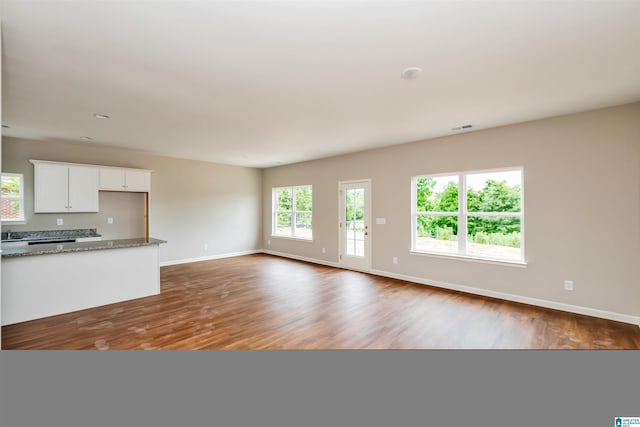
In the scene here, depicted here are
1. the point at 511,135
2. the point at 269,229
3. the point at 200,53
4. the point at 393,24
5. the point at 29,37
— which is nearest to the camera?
the point at 393,24

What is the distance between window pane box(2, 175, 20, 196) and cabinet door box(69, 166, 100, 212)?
2.53 feet

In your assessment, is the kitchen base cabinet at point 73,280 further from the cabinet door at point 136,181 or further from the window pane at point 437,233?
the window pane at point 437,233

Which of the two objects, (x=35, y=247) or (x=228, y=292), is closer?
(x=35, y=247)

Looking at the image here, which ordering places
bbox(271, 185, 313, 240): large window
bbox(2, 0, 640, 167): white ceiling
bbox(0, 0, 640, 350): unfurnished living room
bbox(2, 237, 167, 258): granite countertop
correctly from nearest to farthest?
bbox(2, 0, 640, 167): white ceiling
bbox(0, 0, 640, 350): unfurnished living room
bbox(2, 237, 167, 258): granite countertop
bbox(271, 185, 313, 240): large window

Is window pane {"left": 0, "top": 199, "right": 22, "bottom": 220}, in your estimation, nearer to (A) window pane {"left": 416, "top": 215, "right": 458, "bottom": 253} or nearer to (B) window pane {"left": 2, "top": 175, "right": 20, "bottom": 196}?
(B) window pane {"left": 2, "top": 175, "right": 20, "bottom": 196}

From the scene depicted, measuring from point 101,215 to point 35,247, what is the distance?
7.43ft

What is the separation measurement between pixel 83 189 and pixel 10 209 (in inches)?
42.6

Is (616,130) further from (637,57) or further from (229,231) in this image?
(229,231)

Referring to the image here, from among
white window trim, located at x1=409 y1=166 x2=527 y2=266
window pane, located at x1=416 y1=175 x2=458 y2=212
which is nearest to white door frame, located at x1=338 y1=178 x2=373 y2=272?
white window trim, located at x1=409 y1=166 x2=527 y2=266

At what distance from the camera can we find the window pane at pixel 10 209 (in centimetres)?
497

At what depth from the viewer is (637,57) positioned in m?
2.43

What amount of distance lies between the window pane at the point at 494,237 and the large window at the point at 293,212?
3759 mm

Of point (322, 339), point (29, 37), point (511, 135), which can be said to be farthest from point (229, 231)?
A: point (511, 135)

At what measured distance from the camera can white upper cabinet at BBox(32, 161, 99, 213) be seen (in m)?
4.98
